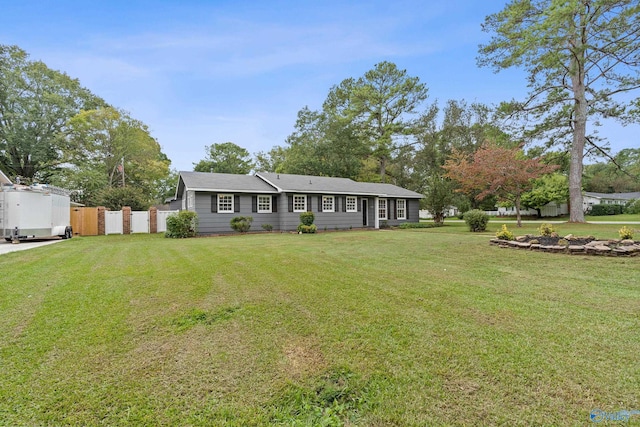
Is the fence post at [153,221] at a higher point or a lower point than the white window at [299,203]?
lower

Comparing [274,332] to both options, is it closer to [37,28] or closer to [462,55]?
[37,28]

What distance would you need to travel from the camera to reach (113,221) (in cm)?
1691

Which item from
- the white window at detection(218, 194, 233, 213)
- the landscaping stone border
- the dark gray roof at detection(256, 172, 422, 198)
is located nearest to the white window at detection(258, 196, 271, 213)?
the dark gray roof at detection(256, 172, 422, 198)

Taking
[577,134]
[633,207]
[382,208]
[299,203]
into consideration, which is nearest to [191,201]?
[299,203]

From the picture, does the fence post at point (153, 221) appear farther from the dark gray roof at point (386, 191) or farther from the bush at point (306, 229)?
the dark gray roof at point (386, 191)

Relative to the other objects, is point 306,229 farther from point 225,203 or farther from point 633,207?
point 633,207

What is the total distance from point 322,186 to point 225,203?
6.13 meters

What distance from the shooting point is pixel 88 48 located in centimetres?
1194

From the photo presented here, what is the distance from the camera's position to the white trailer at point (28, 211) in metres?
11.1

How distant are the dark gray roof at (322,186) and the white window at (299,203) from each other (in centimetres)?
53

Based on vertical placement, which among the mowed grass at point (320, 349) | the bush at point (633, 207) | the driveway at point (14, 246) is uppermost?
the bush at point (633, 207)

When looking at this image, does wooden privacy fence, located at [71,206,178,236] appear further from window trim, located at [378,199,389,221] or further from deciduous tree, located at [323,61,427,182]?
deciduous tree, located at [323,61,427,182]

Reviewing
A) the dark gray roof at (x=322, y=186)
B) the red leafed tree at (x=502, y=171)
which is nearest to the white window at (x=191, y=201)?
the dark gray roof at (x=322, y=186)

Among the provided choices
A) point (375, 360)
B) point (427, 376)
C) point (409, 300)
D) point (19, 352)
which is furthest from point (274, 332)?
point (19, 352)
